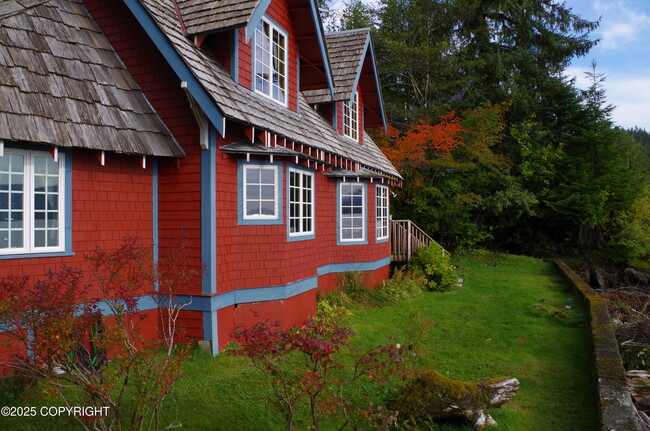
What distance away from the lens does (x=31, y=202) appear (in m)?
6.35

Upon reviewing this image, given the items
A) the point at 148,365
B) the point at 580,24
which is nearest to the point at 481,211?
the point at 580,24

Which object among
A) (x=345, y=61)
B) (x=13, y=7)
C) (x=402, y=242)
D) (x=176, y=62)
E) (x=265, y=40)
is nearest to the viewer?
(x=13, y=7)

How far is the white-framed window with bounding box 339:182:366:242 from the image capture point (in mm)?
13305

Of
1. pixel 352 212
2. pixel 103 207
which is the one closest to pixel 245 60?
pixel 103 207

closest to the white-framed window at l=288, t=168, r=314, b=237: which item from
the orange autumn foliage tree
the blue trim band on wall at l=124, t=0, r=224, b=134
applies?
the blue trim band on wall at l=124, t=0, r=224, b=134

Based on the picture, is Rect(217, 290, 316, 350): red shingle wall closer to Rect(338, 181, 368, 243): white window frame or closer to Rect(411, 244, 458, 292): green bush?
Rect(338, 181, 368, 243): white window frame

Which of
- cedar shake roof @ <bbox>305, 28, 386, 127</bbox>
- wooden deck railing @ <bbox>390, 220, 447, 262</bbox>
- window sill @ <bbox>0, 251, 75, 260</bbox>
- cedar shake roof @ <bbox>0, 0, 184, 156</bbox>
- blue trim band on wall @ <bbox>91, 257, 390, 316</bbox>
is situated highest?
cedar shake roof @ <bbox>305, 28, 386, 127</bbox>

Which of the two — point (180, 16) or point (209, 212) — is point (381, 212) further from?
point (180, 16)

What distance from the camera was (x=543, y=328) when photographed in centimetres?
968

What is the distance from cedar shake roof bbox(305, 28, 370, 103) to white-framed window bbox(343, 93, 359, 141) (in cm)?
79

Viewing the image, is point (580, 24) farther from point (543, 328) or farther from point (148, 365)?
point (148, 365)

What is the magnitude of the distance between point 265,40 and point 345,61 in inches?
193

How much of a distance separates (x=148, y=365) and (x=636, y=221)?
970 inches

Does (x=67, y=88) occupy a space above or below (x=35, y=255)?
above
